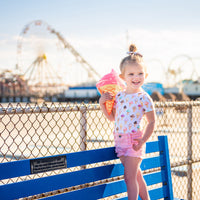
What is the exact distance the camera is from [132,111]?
7.27 feet

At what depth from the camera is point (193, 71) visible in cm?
6581

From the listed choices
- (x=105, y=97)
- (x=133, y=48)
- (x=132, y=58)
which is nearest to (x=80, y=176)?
(x=105, y=97)

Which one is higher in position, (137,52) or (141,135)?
(137,52)

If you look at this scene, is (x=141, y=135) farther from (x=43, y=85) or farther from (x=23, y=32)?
(x=43, y=85)

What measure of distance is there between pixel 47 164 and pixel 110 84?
0.86 meters

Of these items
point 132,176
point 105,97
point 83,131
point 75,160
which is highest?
point 105,97

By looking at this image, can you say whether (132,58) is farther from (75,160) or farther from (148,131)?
(75,160)

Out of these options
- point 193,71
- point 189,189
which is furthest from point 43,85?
point 189,189

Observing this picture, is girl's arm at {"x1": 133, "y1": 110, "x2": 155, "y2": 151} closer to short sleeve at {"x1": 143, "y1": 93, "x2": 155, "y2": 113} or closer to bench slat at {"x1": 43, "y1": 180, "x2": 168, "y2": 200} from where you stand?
short sleeve at {"x1": 143, "y1": 93, "x2": 155, "y2": 113}

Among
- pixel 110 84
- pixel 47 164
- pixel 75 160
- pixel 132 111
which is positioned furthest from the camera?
pixel 110 84

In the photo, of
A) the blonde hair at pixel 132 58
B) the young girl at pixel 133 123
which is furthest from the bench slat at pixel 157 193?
the blonde hair at pixel 132 58

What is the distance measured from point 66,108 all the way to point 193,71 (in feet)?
219

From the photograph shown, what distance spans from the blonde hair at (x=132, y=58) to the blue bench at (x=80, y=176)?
659 millimetres

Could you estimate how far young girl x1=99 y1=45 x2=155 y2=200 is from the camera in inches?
85.7
